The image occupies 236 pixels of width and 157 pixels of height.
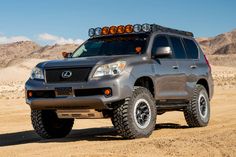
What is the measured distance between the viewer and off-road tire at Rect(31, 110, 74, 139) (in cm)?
934

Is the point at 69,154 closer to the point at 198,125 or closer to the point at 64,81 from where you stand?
the point at 64,81

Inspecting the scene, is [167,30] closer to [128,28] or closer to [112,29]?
[128,28]

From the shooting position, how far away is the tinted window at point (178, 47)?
1060 centimetres

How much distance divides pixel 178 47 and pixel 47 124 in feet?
9.97

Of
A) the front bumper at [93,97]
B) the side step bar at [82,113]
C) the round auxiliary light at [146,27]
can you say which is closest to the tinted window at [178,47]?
the round auxiliary light at [146,27]

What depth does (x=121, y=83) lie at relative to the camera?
27.3 feet

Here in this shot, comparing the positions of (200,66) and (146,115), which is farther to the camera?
(200,66)

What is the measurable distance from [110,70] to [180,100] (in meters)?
2.36

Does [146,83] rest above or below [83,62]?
below

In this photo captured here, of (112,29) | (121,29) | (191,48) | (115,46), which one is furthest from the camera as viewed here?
(191,48)

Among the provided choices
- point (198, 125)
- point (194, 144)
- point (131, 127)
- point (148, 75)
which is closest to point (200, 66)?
point (198, 125)

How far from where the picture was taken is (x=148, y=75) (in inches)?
356

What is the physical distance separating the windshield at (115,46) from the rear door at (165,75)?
0.92 feet

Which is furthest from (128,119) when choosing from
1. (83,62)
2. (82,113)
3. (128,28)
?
(128,28)
